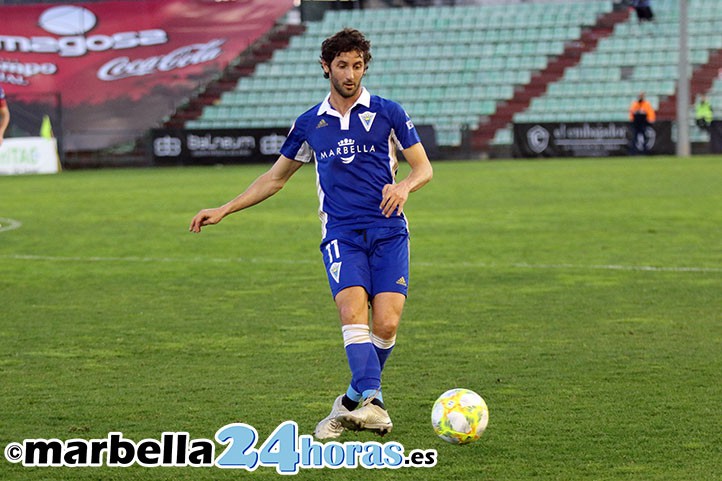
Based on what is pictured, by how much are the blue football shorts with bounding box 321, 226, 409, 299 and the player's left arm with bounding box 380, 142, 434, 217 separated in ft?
0.52

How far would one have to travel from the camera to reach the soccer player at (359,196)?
5.83 meters

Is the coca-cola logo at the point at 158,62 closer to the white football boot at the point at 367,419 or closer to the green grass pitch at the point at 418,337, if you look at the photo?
the green grass pitch at the point at 418,337

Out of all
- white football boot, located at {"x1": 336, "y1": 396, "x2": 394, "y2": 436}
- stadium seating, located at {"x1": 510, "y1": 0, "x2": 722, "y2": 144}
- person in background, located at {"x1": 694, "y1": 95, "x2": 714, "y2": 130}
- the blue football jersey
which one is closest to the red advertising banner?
stadium seating, located at {"x1": 510, "y1": 0, "x2": 722, "y2": 144}

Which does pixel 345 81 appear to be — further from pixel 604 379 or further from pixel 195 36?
pixel 195 36

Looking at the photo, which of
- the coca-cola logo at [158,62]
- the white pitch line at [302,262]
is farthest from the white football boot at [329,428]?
the coca-cola logo at [158,62]

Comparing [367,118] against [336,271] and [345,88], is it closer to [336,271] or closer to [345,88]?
[345,88]

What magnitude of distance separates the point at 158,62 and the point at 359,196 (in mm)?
37289

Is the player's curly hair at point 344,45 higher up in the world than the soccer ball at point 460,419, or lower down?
higher up

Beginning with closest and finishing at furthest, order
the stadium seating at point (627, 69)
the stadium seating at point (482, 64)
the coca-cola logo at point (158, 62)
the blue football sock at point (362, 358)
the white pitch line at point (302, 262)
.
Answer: the blue football sock at point (362, 358), the white pitch line at point (302, 262), the stadium seating at point (627, 69), the stadium seating at point (482, 64), the coca-cola logo at point (158, 62)

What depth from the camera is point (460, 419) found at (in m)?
5.46

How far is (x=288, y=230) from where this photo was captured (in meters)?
16.6

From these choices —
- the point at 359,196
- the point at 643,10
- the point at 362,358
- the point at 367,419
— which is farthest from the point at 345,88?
the point at 643,10

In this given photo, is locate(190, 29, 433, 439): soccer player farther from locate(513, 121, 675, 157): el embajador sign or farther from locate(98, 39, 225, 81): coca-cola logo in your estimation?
locate(98, 39, 225, 81): coca-cola logo

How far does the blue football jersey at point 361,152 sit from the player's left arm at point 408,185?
0.20ft
